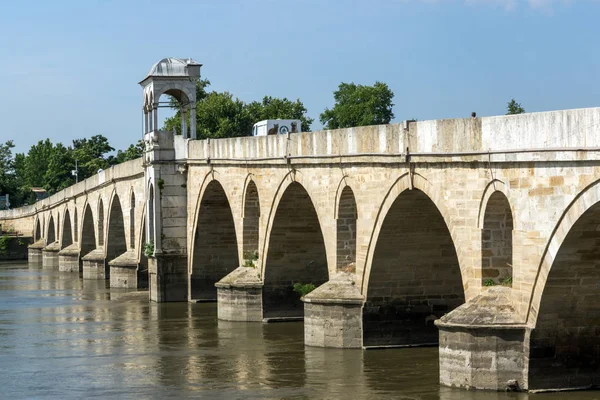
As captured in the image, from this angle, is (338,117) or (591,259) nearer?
(591,259)

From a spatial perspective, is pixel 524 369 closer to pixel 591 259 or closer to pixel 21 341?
Answer: pixel 591 259

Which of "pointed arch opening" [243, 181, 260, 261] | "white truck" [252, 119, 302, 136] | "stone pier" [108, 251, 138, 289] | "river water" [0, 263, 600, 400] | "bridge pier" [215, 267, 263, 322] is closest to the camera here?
"river water" [0, 263, 600, 400]

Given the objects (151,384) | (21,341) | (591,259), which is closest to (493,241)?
(591,259)

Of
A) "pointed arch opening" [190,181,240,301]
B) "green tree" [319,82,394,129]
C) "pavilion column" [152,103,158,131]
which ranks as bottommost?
"pointed arch opening" [190,181,240,301]

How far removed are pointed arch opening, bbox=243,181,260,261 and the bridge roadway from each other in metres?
0.03

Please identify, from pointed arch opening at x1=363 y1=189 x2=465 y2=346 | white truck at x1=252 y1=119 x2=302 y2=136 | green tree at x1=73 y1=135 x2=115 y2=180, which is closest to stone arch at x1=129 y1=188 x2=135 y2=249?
white truck at x1=252 y1=119 x2=302 y2=136

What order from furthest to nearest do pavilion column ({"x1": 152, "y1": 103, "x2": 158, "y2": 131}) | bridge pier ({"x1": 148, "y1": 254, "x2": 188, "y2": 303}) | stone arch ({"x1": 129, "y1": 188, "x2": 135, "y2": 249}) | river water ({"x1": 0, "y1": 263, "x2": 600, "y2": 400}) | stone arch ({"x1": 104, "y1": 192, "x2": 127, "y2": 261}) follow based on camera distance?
stone arch ({"x1": 104, "y1": 192, "x2": 127, "y2": 261}) < stone arch ({"x1": 129, "y1": 188, "x2": 135, "y2": 249}) < pavilion column ({"x1": 152, "y1": 103, "x2": 158, "y2": 131}) < bridge pier ({"x1": 148, "y1": 254, "x2": 188, "y2": 303}) < river water ({"x1": 0, "y1": 263, "x2": 600, "y2": 400})

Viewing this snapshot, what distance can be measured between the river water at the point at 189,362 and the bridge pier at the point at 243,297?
1.00ft

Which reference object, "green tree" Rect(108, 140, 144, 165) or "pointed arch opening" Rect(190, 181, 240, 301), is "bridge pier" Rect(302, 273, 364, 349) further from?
"green tree" Rect(108, 140, 144, 165)

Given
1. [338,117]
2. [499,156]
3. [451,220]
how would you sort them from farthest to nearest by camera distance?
[338,117] → [451,220] → [499,156]

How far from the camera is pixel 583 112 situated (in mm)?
13719

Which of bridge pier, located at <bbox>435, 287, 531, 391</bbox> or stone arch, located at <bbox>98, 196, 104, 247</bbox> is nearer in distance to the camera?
bridge pier, located at <bbox>435, 287, 531, 391</bbox>

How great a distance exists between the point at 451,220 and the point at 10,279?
1269 inches

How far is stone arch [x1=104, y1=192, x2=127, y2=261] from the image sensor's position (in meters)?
43.7
